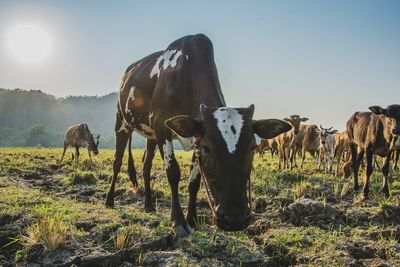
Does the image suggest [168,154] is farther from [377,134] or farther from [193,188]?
[377,134]

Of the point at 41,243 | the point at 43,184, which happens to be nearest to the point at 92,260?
the point at 41,243

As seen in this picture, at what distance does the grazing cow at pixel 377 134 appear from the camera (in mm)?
9180

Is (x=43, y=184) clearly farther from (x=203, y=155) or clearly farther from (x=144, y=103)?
(x=203, y=155)

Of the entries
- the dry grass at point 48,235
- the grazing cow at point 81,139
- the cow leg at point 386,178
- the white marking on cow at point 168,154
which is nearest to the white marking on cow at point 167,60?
→ the white marking on cow at point 168,154

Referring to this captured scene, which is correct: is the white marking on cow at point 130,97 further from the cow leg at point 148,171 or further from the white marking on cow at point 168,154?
the white marking on cow at point 168,154

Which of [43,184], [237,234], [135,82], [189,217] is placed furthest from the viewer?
[43,184]

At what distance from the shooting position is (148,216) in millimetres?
6211

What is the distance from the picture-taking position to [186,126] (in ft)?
15.1

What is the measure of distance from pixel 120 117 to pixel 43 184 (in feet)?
12.6

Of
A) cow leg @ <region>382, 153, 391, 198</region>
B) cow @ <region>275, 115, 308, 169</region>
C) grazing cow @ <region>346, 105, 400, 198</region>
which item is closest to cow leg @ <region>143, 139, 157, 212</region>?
grazing cow @ <region>346, 105, 400, 198</region>

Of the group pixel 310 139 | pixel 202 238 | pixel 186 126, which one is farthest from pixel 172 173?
pixel 310 139

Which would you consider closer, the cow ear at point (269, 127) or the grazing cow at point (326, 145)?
the cow ear at point (269, 127)

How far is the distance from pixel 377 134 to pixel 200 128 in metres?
7.19

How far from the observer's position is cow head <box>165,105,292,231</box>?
160 inches
